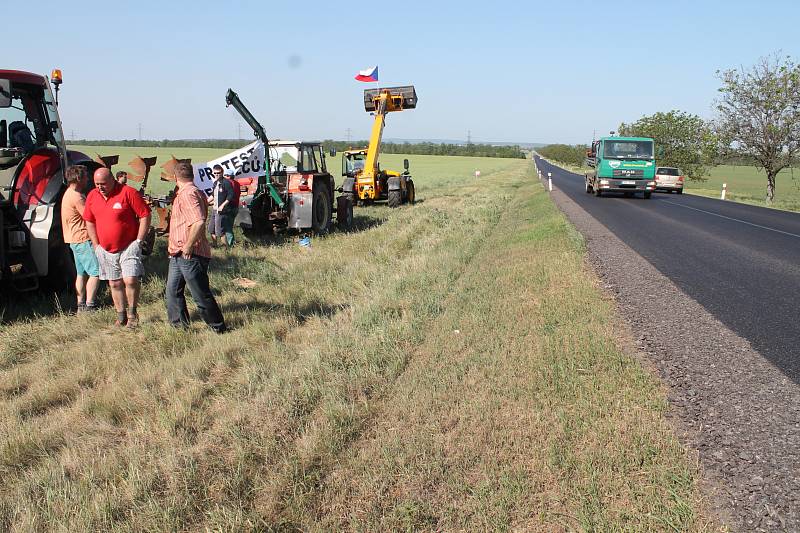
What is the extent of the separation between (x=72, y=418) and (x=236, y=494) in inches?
75.5

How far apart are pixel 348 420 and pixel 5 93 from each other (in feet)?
17.8

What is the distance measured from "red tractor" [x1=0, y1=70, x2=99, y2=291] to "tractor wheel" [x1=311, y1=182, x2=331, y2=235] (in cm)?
591

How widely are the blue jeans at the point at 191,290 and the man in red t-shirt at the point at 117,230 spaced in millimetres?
482

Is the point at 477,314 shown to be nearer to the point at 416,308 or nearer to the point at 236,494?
the point at 416,308

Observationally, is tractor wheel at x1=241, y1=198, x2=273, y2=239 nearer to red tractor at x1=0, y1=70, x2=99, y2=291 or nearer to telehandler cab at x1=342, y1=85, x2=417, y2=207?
→ red tractor at x1=0, y1=70, x2=99, y2=291

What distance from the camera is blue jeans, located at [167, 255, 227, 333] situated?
5.84 metres

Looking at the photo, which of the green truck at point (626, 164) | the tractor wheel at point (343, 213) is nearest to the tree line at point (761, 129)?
the green truck at point (626, 164)

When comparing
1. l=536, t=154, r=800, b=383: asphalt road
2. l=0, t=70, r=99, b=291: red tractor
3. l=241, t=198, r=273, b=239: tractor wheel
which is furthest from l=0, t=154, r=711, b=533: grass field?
l=241, t=198, r=273, b=239: tractor wheel

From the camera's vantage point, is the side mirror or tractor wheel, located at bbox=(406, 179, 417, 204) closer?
the side mirror

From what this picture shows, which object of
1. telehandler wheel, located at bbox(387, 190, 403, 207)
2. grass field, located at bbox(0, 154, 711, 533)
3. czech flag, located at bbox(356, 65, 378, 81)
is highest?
czech flag, located at bbox(356, 65, 378, 81)

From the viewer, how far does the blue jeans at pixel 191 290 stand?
584cm

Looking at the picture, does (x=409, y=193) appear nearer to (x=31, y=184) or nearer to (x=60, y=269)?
(x=60, y=269)

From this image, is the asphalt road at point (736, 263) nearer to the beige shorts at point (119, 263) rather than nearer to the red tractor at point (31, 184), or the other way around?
the beige shorts at point (119, 263)

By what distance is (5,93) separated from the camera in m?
6.21
